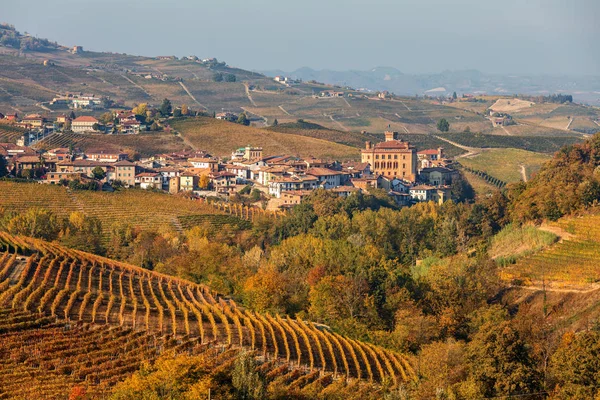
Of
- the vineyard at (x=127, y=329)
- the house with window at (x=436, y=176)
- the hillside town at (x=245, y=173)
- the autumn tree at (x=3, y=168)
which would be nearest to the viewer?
the vineyard at (x=127, y=329)

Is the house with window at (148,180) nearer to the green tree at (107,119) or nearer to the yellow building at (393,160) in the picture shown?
the yellow building at (393,160)

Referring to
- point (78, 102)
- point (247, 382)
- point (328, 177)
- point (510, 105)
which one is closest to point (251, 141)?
point (328, 177)

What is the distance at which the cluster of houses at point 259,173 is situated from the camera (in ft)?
238

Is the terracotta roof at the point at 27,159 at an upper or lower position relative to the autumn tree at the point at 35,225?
upper

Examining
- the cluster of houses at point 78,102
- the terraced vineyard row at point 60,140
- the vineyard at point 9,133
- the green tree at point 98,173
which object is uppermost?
the cluster of houses at point 78,102

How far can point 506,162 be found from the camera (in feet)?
316

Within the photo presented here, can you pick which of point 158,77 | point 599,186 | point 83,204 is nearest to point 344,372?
point 599,186

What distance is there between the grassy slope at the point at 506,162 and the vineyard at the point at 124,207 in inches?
1342

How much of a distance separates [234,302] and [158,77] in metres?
135

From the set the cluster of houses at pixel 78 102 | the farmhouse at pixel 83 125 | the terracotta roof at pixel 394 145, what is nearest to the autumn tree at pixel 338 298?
the terracotta roof at pixel 394 145

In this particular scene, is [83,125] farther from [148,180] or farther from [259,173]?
[259,173]

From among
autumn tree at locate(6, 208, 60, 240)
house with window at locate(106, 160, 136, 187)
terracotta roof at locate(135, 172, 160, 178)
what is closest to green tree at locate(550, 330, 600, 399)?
autumn tree at locate(6, 208, 60, 240)

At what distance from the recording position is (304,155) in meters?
96.1

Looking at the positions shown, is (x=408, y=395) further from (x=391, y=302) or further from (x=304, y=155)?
(x=304, y=155)
